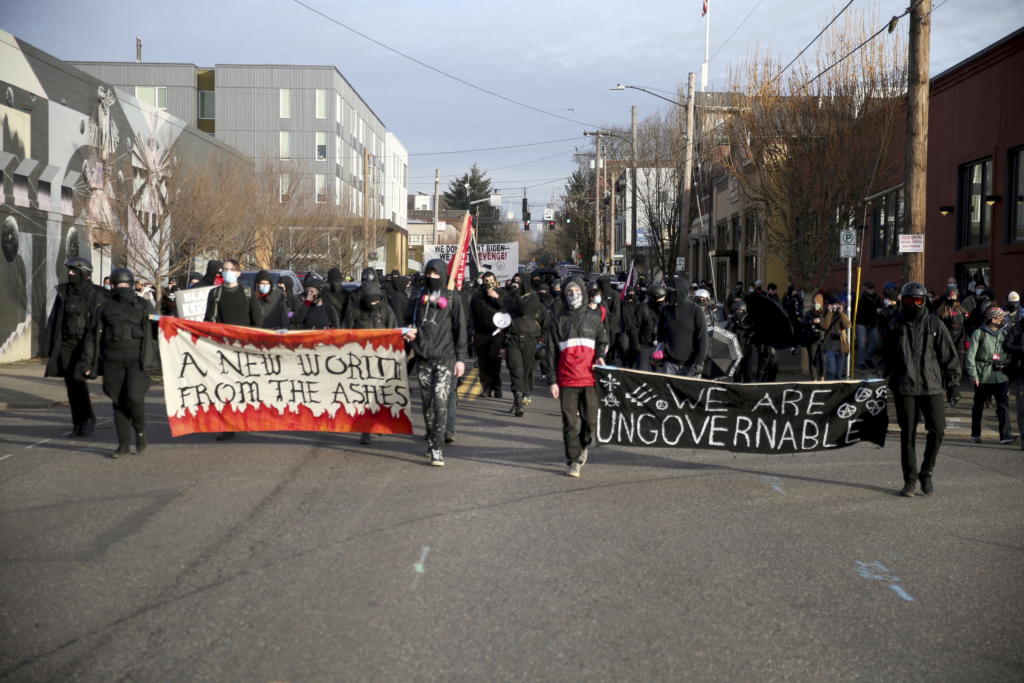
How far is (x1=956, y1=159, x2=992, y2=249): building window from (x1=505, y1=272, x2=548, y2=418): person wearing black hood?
12470 millimetres

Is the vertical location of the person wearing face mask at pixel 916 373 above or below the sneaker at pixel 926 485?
above

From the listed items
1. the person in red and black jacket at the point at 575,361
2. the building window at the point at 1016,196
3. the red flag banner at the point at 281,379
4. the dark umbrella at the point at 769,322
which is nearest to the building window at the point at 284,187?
the building window at the point at 1016,196

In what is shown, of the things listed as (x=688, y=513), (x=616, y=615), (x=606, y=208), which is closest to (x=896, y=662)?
(x=616, y=615)

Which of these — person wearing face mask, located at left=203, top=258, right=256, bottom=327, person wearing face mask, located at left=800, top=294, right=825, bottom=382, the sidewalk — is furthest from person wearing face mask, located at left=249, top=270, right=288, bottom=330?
person wearing face mask, located at left=800, top=294, right=825, bottom=382

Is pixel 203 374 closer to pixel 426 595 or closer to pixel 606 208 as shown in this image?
pixel 426 595

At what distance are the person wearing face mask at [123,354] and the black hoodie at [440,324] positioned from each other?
9.23ft

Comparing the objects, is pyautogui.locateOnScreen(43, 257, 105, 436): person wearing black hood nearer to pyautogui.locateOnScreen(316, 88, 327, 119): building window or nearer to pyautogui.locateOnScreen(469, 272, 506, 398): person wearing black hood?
pyautogui.locateOnScreen(469, 272, 506, 398): person wearing black hood

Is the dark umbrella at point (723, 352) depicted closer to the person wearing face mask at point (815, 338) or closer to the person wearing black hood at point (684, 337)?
the person wearing black hood at point (684, 337)

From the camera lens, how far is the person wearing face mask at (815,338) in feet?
56.3

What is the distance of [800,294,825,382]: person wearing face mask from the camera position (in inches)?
675

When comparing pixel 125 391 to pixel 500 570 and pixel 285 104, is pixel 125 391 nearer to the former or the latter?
pixel 500 570

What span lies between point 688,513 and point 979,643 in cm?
300

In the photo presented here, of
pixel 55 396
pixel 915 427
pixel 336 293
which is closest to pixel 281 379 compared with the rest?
pixel 336 293

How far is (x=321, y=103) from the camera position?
65.9 metres
